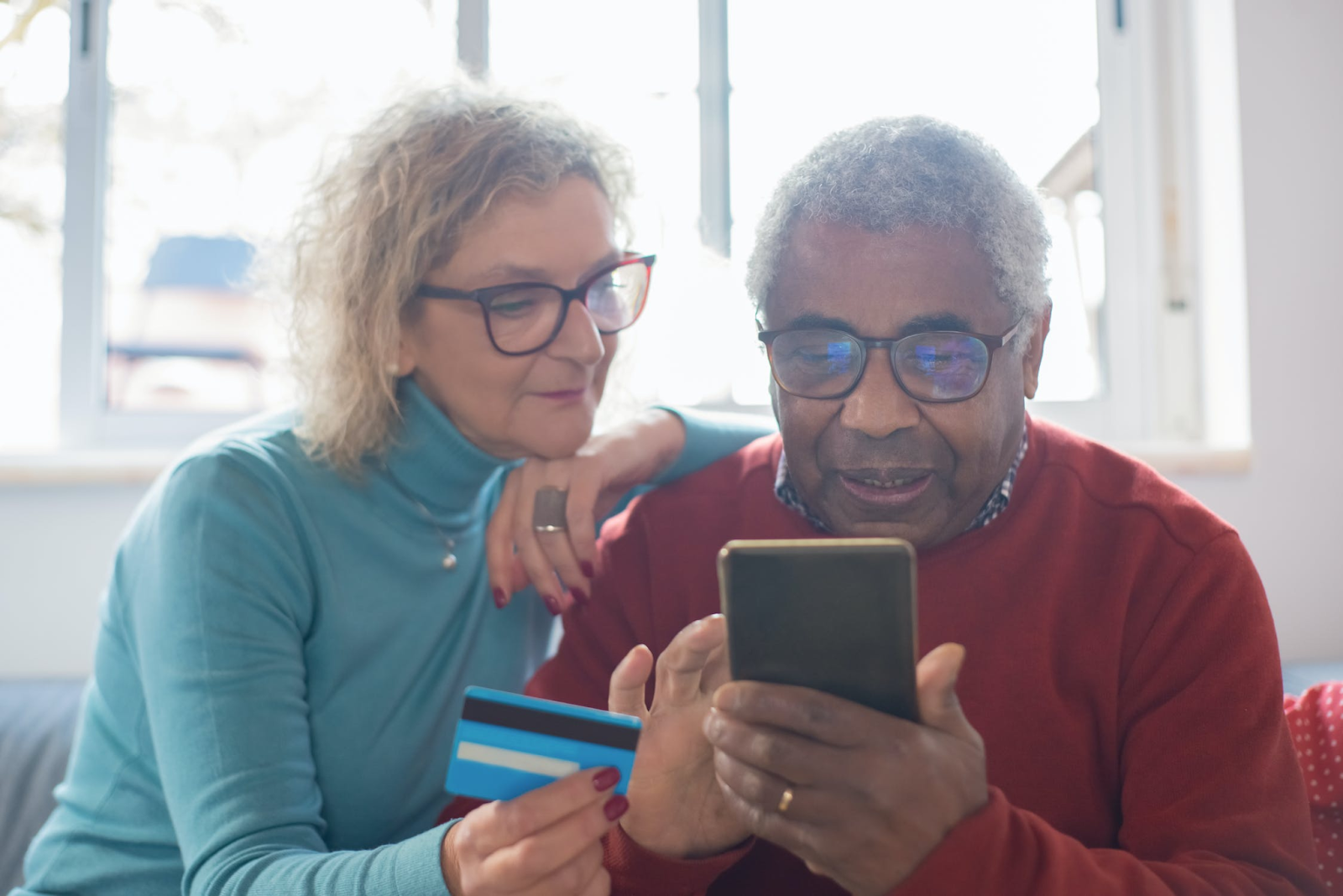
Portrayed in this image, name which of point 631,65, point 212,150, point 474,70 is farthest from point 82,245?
point 631,65

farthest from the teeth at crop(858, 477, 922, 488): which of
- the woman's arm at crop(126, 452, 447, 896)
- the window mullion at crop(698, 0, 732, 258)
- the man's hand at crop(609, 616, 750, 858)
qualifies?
the window mullion at crop(698, 0, 732, 258)

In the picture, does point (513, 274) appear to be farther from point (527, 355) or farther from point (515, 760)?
point (515, 760)

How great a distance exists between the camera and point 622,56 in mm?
2537

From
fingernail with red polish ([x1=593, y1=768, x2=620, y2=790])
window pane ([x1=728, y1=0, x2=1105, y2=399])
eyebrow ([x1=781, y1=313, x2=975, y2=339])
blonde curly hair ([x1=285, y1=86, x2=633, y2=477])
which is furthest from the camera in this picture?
window pane ([x1=728, y1=0, x2=1105, y2=399])

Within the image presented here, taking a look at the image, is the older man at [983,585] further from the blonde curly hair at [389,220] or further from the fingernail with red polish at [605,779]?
the blonde curly hair at [389,220]

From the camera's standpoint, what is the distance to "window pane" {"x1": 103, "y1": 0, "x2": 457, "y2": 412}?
8.08 ft

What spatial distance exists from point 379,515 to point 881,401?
68cm

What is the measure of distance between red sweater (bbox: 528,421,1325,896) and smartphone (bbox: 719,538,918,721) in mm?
142

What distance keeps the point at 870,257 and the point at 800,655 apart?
45 cm

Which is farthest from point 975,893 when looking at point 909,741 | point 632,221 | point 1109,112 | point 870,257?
point 1109,112

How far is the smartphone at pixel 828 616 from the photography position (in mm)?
684

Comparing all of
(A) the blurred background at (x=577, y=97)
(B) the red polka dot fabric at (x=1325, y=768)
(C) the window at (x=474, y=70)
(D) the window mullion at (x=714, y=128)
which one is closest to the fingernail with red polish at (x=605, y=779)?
(B) the red polka dot fabric at (x=1325, y=768)

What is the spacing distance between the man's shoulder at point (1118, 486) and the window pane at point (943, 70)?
1.39 meters

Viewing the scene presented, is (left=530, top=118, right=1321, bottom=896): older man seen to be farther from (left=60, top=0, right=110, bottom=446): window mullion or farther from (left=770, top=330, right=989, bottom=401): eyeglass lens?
(left=60, top=0, right=110, bottom=446): window mullion
